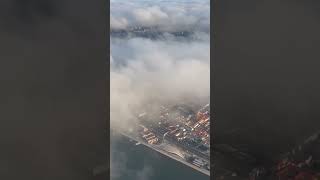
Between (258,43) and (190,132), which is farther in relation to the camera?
(190,132)

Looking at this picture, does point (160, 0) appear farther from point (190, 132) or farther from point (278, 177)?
point (278, 177)

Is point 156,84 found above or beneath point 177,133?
above

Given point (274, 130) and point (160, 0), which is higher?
point (160, 0)
